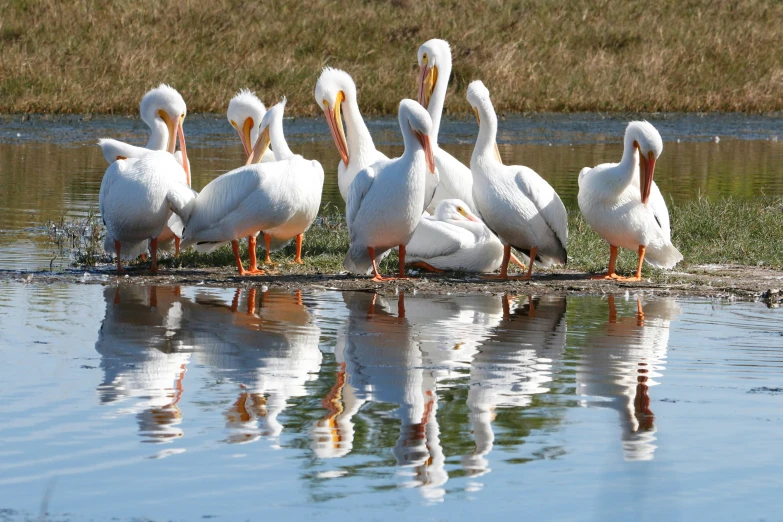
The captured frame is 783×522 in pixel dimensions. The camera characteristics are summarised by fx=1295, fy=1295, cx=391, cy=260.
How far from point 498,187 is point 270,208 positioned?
149cm

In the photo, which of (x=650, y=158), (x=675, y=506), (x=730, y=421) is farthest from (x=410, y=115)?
(x=675, y=506)

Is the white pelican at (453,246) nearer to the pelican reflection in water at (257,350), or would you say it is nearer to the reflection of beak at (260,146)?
the pelican reflection in water at (257,350)

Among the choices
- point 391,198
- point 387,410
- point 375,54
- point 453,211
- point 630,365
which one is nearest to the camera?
point 387,410

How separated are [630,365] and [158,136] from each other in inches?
198

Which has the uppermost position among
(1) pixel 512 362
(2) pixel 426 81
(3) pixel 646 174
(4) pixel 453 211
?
(2) pixel 426 81

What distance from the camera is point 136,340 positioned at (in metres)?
6.35

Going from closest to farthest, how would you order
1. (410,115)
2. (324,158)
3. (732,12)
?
A: (410,115), (324,158), (732,12)

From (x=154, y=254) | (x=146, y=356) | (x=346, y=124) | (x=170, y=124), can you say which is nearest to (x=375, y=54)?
(x=170, y=124)

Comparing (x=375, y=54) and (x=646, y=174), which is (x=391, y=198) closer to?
(x=646, y=174)

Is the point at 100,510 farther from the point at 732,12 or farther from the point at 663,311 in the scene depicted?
the point at 732,12

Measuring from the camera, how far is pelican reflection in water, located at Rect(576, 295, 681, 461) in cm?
483

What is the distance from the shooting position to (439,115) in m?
10.6

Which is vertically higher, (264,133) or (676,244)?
(264,133)

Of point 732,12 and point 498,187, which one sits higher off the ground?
point 732,12
